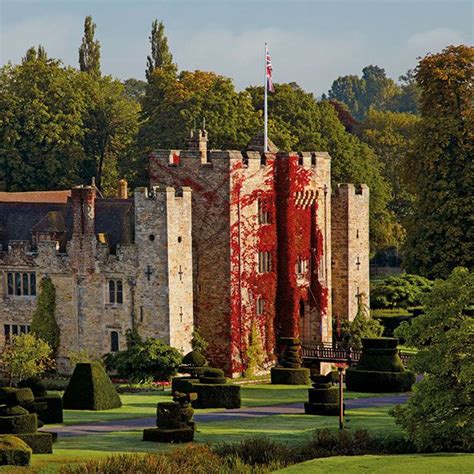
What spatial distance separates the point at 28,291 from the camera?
85.1 m

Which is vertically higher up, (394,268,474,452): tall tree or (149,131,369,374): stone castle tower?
(149,131,369,374): stone castle tower

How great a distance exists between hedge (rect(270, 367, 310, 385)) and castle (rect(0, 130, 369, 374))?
11.4 ft

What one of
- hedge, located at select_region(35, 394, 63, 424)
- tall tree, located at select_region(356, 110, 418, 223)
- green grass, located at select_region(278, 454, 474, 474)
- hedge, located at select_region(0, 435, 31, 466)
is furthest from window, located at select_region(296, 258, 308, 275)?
hedge, located at select_region(0, 435, 31, 466)

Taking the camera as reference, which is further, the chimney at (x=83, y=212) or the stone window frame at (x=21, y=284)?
the stone window frame at (x=21, y=284)

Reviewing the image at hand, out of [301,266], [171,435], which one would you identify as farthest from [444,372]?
[301,266]

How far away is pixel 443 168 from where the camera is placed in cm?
9756

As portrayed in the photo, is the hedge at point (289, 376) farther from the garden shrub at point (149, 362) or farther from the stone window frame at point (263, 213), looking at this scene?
the stone window frame at point (263, 213)

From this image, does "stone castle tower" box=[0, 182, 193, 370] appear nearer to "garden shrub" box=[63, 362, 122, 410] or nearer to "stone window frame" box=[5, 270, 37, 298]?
"stone window frame" box=[5, 270, 37, 298]

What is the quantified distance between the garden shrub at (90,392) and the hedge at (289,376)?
13412 mm

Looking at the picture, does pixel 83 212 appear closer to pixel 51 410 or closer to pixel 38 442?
pixel 51 410

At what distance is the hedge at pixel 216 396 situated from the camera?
2773 inches

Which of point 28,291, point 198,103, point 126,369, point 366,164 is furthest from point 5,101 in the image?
point 126,369

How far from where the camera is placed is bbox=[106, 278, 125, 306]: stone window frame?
8312cm

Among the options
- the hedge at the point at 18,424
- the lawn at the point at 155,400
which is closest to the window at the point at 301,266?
the lawn at the point at 155,400
